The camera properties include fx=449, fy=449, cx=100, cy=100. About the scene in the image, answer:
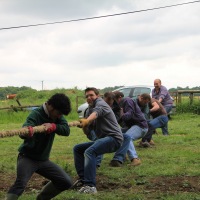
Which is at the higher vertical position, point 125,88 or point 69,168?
point 125,88

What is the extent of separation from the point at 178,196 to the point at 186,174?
4.87 feet

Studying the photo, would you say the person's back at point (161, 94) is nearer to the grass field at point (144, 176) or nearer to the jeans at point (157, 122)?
the jeans at point (157, 122)

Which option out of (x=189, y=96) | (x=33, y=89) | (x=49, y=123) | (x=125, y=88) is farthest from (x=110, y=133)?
(x=33, y=89)

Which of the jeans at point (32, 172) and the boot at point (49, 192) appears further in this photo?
the boot at point (49, 192)

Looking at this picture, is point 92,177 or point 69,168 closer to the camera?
point 92,177

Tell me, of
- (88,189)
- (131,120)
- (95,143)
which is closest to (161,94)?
(131,120)

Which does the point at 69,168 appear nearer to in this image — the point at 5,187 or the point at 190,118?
the point at 5,187

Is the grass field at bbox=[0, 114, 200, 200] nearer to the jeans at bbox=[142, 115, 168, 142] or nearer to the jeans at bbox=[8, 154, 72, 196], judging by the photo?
the jeans at bbox=[142, 115, 168, 142]

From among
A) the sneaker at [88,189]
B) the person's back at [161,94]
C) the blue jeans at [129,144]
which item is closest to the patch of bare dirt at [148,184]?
the sneaker at [88,189]

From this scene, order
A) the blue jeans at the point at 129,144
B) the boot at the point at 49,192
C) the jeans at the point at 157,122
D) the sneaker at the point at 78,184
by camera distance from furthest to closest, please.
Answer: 1. the jeans at the point at 157,122
2. the blue jeans at the point at 129,144
3. the sneaker at the point at 78,184
4. the boot at the point at 49,192

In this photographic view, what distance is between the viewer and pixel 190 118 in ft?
65.0

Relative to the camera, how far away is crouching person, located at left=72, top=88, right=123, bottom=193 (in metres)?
6.51

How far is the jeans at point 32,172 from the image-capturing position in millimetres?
5035

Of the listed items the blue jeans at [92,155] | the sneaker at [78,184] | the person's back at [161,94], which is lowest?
the sneaker at [78,184]
